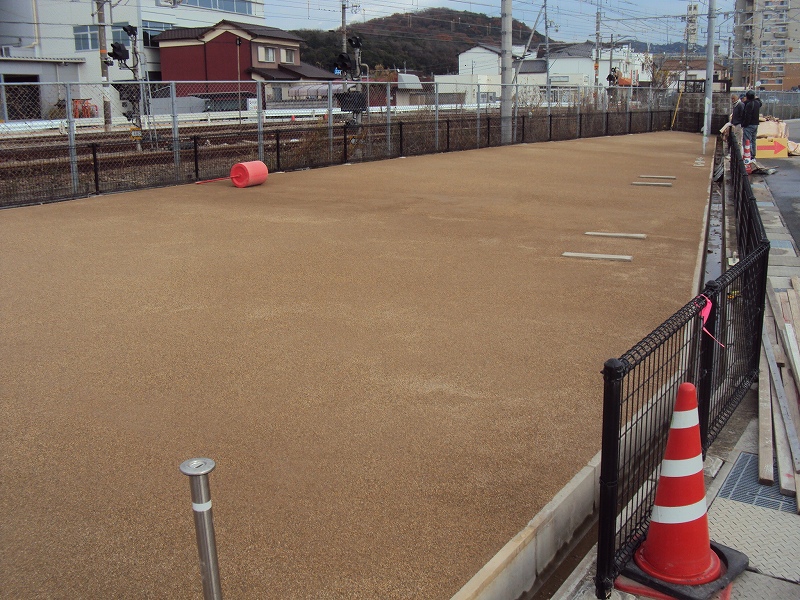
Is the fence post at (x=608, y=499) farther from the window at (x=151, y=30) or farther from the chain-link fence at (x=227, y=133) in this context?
the window at (x=151, y=30)

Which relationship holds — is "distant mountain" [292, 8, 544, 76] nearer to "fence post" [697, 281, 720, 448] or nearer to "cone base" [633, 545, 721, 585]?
"fence post" [697, 281, 720, 448]

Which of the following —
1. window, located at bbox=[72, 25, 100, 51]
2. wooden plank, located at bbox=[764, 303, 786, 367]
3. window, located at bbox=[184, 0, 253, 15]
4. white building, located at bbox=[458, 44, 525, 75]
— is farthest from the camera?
white building, located at bbox=[458, 44, 525, 75]

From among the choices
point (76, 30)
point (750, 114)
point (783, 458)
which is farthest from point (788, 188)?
point (76, 30)

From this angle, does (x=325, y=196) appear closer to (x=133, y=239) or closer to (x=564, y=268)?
(x=133, y=239)

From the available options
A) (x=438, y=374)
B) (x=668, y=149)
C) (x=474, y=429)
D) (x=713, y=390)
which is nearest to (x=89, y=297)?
(x=438, y=374)

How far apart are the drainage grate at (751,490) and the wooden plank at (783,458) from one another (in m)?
0.04

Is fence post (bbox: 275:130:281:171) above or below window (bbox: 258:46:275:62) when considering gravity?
below

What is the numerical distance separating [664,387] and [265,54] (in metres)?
58.2

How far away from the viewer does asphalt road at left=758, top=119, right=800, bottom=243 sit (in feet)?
47.2

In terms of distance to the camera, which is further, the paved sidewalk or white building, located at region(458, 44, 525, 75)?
white building, located at region(458, 44, 525, 75)

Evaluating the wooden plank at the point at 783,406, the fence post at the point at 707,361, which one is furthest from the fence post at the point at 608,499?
the wooden plank at the point at 783,406

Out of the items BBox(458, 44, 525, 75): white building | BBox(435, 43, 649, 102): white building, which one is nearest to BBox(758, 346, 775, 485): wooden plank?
BBox(435, 43, 649, 102): white building

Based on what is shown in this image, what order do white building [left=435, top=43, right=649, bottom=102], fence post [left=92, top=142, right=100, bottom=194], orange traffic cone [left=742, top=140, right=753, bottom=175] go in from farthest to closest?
white building [left=435, top=43, right=649, bottom=102], orange traffic cone [left=742, top=140, right=753, bottom=175], fence post [left=92, top=142, right=100, bottom=194]

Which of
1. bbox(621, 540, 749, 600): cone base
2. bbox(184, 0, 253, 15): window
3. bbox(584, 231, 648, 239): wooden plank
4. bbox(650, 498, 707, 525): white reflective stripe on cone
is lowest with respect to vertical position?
bbox(621, 540, 749, 600): cone base
